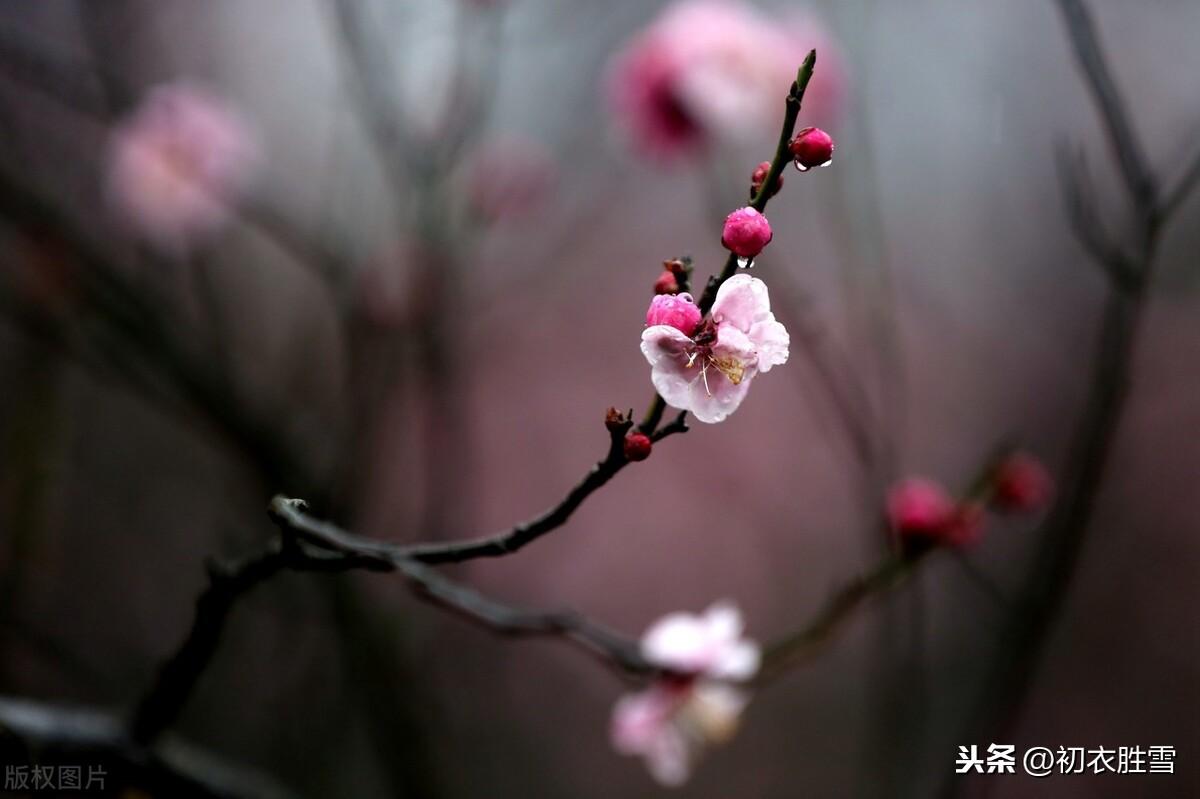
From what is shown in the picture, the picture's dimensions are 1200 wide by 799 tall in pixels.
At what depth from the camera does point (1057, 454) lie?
65.9 inches

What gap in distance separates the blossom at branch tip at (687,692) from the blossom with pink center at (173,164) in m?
0.82

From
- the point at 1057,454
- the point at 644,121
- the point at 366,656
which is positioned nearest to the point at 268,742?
the point at 366,656

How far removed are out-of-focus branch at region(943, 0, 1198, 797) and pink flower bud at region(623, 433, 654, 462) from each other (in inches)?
16.2

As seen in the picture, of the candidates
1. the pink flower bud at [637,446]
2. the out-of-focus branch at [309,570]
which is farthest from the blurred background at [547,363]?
the pink flower bud at [637,446]

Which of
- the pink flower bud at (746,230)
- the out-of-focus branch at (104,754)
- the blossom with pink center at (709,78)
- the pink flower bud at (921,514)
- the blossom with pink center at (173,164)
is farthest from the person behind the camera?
the blossom with pink center at (173,164)

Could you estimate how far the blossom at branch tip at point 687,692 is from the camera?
521 mm

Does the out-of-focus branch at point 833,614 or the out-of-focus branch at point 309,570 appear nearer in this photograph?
the out-of-focus branch at point 309,570

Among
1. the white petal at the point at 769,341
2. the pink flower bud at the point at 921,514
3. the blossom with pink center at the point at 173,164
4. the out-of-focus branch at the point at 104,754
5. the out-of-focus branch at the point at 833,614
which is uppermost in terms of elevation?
the blossom with pink center at the point at 173,164

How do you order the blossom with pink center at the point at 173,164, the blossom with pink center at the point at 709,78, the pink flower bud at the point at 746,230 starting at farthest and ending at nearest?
1. the blossom with pink center at the point at 173,164
2. the blossom with pink center at the point at 709,78
3. the pink flower bud at the point at 746,230

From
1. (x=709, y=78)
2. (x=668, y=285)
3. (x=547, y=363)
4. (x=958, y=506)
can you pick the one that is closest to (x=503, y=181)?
(x=709, y=78)

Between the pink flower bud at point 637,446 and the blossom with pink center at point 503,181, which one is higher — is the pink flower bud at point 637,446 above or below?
below

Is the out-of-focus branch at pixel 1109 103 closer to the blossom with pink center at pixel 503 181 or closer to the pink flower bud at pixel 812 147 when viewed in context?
the pink flower bud at pixel 812 147

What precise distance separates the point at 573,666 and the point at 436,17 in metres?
1.32

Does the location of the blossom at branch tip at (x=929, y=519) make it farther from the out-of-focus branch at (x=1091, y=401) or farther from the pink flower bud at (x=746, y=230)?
the pink flower bud at (x=746, y=230)
